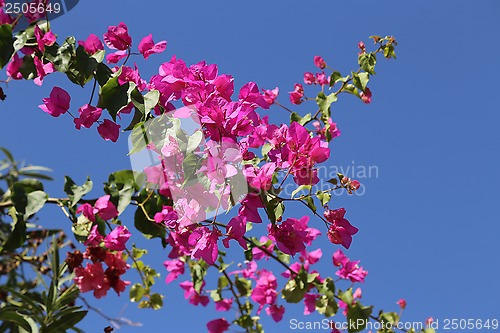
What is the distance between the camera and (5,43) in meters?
0.99

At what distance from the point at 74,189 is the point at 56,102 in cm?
20

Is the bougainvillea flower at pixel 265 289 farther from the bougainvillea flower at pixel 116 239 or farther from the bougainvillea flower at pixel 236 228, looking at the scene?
the bougainvillea flower at pixel 236 228

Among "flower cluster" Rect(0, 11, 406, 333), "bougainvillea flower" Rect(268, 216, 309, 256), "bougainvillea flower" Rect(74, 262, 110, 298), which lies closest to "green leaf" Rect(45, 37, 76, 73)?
"flower cluster" Rect(0, 11, 406, 333)

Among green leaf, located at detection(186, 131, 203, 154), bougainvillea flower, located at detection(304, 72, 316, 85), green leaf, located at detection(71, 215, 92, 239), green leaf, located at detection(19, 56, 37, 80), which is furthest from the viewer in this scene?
bougainvillea flower, located at detection(304, 72, 316, 85)

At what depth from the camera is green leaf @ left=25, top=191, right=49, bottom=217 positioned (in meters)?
1.00

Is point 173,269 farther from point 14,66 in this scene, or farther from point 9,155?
point 14,66

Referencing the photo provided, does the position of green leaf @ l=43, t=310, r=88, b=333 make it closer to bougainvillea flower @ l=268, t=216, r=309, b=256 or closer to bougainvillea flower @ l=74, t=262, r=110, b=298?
bougainvillea flower @ l=74, t=262, r=110, b=298

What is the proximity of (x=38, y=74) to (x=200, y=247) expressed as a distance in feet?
1.91

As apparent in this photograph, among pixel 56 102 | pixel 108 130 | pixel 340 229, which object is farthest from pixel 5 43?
pixel 340 229

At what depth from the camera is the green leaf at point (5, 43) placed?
98 centimetres

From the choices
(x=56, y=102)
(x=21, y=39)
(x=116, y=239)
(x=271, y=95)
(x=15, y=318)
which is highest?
(x=271, y=95)

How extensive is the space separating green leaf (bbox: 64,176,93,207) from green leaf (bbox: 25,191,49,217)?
53mm

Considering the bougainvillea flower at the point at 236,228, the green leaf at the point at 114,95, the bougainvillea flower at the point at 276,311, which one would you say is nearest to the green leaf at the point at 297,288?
the bougainvillea flower at the point at 276,311

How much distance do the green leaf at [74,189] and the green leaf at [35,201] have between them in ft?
0.17
